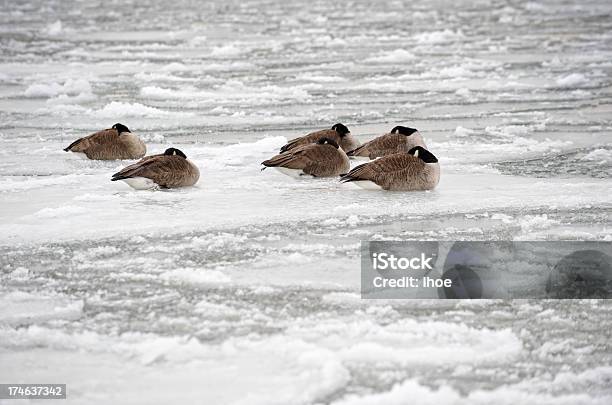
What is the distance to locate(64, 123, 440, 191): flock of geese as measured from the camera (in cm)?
646

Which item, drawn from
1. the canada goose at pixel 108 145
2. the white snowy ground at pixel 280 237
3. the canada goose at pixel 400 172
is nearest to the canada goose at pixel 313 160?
the white snowy ground at pixel 280 237

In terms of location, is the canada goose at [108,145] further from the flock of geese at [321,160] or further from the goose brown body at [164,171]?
the goose brown body at [164,171]

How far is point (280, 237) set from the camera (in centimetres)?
542

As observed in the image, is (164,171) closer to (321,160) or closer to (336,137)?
(321,160)

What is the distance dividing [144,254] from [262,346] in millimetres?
1528

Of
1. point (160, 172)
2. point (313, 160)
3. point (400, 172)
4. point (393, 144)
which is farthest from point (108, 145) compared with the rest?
point (400, 172)

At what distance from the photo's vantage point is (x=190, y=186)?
266 inches

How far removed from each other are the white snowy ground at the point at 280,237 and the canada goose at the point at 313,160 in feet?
0.63

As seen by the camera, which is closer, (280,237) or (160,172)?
(280,237)

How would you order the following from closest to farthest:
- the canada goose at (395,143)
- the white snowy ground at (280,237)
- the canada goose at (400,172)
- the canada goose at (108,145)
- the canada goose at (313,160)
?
the white snowy ground at (280,237), the canada goose at (400,172), the canada goose at (313,160), the canada goose at (395,143), the canada goose at (108,145)

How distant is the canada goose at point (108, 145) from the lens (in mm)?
7727

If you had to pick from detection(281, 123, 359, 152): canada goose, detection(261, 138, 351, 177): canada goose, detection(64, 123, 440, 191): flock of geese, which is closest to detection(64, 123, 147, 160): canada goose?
detection(64, 123, 440, 191): flock of geese

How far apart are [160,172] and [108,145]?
143cm

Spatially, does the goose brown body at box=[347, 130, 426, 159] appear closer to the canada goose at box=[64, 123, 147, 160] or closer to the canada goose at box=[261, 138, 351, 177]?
the canada goose at box=[261, 138, 351, 177]
